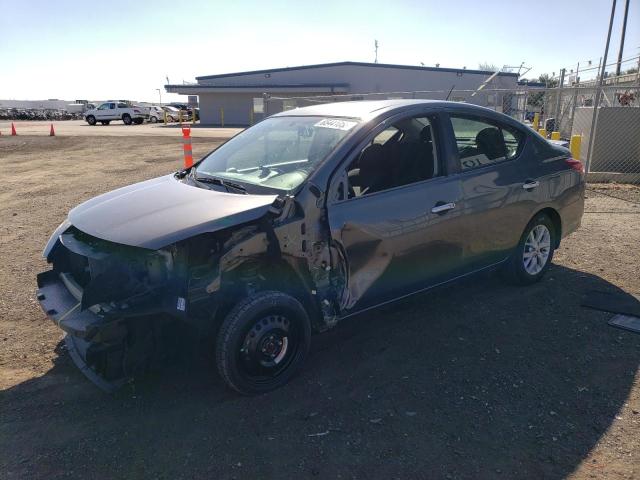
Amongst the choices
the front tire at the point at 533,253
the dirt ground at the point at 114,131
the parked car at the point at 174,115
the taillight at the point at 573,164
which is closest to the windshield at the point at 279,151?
the front tire at the point at 533,253

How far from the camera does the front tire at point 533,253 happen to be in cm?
473

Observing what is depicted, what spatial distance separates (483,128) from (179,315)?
309 cm

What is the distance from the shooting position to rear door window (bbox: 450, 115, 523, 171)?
4.12m

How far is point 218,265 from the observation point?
9.80ft

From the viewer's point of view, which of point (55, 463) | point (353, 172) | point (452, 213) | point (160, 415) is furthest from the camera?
point (452, 213)

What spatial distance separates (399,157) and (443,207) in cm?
56

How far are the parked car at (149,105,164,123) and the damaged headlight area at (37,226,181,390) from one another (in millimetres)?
46464

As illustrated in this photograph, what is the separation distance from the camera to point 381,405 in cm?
313

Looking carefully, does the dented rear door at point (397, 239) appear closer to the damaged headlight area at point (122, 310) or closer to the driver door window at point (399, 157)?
the driver door window at point (399, 157)

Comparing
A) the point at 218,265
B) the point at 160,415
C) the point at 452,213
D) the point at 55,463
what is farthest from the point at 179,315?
the point at 452,213

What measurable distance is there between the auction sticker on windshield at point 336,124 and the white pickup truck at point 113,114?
42127mm

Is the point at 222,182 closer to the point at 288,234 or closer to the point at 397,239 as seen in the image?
the point at 288,234

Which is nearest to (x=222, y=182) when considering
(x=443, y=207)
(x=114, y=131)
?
(x=443, y=207)

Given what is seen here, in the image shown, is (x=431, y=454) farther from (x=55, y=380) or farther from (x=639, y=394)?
(x=55, y=380)
